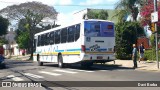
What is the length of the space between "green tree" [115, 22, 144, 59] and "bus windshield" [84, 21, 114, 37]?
30.9ft

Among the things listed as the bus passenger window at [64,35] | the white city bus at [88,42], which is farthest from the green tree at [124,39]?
the white city bus at [88,42]

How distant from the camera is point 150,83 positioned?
43.8ft

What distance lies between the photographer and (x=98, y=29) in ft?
72.8

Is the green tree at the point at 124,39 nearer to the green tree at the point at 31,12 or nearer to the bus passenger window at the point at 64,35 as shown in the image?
the bus passenger window at the point at 64,35

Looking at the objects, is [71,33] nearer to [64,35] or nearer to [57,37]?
[64,35]

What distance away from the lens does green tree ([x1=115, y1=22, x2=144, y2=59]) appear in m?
31.8

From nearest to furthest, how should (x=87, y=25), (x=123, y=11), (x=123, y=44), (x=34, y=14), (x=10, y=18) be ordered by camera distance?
(x=87, y=25), (x=123, y=44), (x=123, y=11), (x=34, y=14), (x=10, y=18)

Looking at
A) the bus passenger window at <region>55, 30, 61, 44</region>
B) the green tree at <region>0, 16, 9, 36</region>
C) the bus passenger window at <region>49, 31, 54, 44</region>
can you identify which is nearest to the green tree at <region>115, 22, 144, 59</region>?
the bus passenger window at <region>49, 31, 54, 44</region>

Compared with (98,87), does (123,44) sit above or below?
above

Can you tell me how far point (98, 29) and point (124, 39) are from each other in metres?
10.8

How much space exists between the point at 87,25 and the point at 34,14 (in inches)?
1823

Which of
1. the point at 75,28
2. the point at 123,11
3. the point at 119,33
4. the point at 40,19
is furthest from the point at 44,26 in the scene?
the point at 75,28

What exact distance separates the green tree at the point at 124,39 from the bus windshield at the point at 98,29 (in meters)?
9.42

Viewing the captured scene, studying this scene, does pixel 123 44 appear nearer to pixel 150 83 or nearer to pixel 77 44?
pixel 77 44
